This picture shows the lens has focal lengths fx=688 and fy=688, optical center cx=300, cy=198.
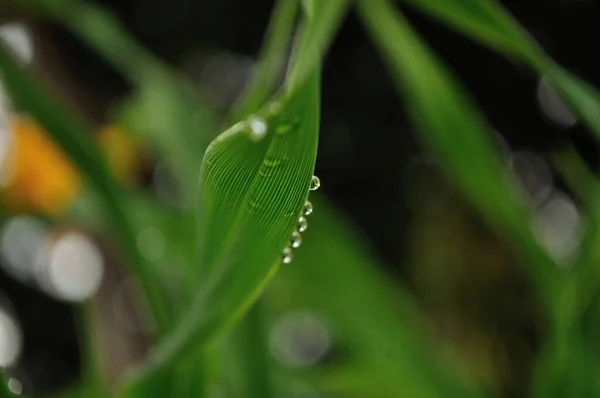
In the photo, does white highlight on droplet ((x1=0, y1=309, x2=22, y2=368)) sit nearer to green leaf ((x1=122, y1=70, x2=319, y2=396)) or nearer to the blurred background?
the blurred background

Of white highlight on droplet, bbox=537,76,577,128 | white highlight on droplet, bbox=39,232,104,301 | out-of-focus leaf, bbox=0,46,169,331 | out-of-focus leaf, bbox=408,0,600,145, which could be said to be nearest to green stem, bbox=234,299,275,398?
out-of-focus leaf, bbox=0,46,169,331

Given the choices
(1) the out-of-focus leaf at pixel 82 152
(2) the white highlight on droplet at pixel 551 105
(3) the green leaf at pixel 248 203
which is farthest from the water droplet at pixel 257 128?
(2) the white highlight on droplet at pixel 551 105

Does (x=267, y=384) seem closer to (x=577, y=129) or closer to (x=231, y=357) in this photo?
(x=231, y=357)

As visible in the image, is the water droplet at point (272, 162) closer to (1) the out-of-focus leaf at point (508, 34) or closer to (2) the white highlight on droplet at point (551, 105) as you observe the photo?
(1) the out-of-focus leaf at point (508, 34)

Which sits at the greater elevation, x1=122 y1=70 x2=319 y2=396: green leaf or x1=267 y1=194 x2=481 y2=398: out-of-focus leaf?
x1=122 y1=70 x2=319 y2=396: green leaf

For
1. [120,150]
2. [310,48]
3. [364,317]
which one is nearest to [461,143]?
[364,317]

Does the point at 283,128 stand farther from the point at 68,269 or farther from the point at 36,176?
the point at 68,269
